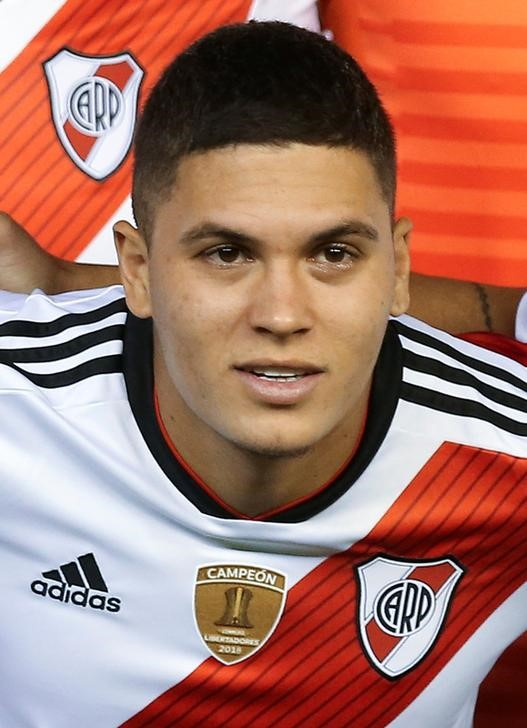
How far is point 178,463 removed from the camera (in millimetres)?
1694

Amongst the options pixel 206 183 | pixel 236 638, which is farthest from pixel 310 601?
pixel 206 183

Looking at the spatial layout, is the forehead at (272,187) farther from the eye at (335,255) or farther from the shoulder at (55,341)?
the shoulder at (55,341)

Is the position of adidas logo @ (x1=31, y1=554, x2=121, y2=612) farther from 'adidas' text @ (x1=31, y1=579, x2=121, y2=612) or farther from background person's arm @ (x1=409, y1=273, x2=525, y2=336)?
background person's arm @ (x1=409, y1=273, x2=525, y2=336)

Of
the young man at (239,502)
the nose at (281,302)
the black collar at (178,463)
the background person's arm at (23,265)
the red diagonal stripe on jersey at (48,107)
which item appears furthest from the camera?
the red diagonal stripe on jersey at (48,107)

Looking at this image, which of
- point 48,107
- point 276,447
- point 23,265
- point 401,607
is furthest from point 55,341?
point 48,107

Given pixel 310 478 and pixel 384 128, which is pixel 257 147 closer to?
pixel 384 128

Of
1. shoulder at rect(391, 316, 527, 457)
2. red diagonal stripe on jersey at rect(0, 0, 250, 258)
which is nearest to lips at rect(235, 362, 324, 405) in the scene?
shoulder at rect(391, 316, 527, 457)

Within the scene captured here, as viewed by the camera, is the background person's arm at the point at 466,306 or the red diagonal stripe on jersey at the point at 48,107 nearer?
the background person's arm at the point at 466,306

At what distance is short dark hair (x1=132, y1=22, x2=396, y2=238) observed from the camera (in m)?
1.49

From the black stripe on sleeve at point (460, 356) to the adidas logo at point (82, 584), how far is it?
1.43 feet

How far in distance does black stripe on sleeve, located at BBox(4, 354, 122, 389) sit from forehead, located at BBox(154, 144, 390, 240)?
0.28 meters

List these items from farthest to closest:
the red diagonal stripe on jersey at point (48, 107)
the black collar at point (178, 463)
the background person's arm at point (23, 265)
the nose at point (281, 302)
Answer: the red diagonal stripe on jersey at point (48, 107) → the background person's arm at point (23, 265) → the black collar at point (178, 463) → the nose at point (281, 302)

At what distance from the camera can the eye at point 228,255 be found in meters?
1.46

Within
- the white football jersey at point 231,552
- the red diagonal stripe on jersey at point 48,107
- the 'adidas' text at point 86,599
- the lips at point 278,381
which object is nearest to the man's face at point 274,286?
the lips at point 278,381
